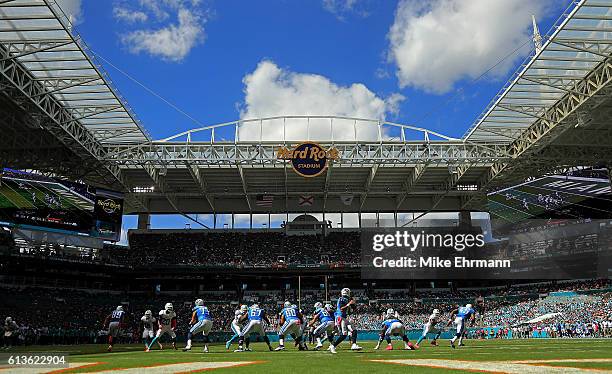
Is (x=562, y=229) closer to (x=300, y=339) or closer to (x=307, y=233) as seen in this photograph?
(x=307, y=233)

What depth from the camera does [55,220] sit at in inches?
1786

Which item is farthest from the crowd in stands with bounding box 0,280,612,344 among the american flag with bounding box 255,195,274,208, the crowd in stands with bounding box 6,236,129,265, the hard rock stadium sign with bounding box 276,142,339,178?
the hard rock stadium sign with bounding box 276,142,339,178

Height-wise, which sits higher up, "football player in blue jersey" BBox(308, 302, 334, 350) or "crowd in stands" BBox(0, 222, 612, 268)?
"crowd in stands" BBox(0, 222, 612, 268)

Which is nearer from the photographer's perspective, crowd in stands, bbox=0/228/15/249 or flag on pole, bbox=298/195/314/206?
crowd in stands, bbox=0/228/15/249

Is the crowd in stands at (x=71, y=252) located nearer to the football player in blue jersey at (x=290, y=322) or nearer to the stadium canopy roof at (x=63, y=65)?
the stadium canopy roof at (x=63, y=65)

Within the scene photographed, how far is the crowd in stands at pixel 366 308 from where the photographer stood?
134 feet

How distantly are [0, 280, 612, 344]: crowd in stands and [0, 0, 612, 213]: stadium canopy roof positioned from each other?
965 cm

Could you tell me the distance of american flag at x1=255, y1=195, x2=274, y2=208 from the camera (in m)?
52.8

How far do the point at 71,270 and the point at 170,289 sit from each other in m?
11.5

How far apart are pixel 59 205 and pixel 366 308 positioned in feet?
98.6

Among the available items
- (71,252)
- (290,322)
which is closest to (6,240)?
(71,252)

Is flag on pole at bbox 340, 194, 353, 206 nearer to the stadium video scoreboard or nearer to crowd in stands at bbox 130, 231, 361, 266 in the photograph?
crowd in stands at bbox 130, 231, 361, 266

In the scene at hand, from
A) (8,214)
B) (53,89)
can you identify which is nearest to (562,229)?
(53,89)

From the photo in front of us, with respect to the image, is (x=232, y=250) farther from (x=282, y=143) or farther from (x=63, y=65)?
(x=63, y=65)
